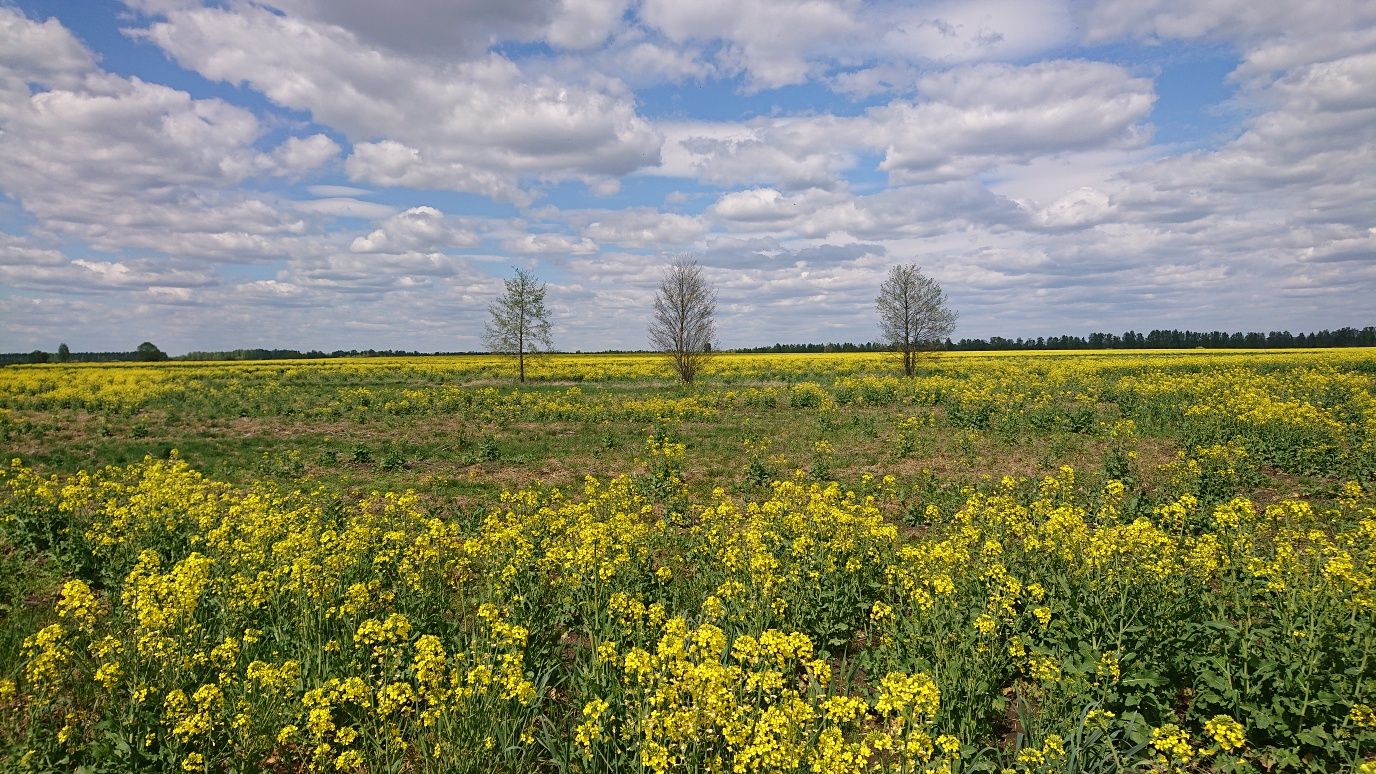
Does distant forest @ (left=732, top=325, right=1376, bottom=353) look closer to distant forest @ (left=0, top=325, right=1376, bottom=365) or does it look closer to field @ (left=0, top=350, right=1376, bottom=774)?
distant forest @ (left=0, top=325, right=1376, bottom=365)

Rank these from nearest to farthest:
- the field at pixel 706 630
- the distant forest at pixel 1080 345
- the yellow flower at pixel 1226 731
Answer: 1. the yellow flower at pixel 1226 731
2. the field at pixel 706 630
3. the distant forest at pixel 1080 345

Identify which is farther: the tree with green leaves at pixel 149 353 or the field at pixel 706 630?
the tree with green leaves at pixel 149 353

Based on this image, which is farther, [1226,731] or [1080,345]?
[1080,345]

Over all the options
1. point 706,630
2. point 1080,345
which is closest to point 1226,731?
point 706,630

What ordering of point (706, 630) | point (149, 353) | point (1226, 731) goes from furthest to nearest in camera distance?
1. point (149, 353)
2. point (706, 630)
3. point (1226, 731)

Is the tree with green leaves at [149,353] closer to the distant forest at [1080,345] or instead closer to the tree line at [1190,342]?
the distant forest at [1080,345]

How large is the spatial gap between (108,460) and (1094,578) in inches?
976

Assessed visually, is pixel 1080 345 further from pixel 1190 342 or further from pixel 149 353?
pixel 149 353

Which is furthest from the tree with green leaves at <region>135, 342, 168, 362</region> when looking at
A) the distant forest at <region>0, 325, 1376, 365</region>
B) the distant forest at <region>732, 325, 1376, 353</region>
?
the distant forest at <region>732, 325, 1376, 353</region>

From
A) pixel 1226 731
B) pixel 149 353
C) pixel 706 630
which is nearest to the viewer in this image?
pixel 1226 731

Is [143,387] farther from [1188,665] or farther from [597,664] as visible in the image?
[1188,665]

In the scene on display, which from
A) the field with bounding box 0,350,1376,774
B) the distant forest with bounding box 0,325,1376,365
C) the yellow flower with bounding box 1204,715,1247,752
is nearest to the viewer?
the yellow flower with bounding box 1204,715,1247,752

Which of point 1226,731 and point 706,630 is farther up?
point 706,630

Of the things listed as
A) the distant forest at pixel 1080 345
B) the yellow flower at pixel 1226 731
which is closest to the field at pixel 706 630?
the yellow flower at pixel 1226 731
